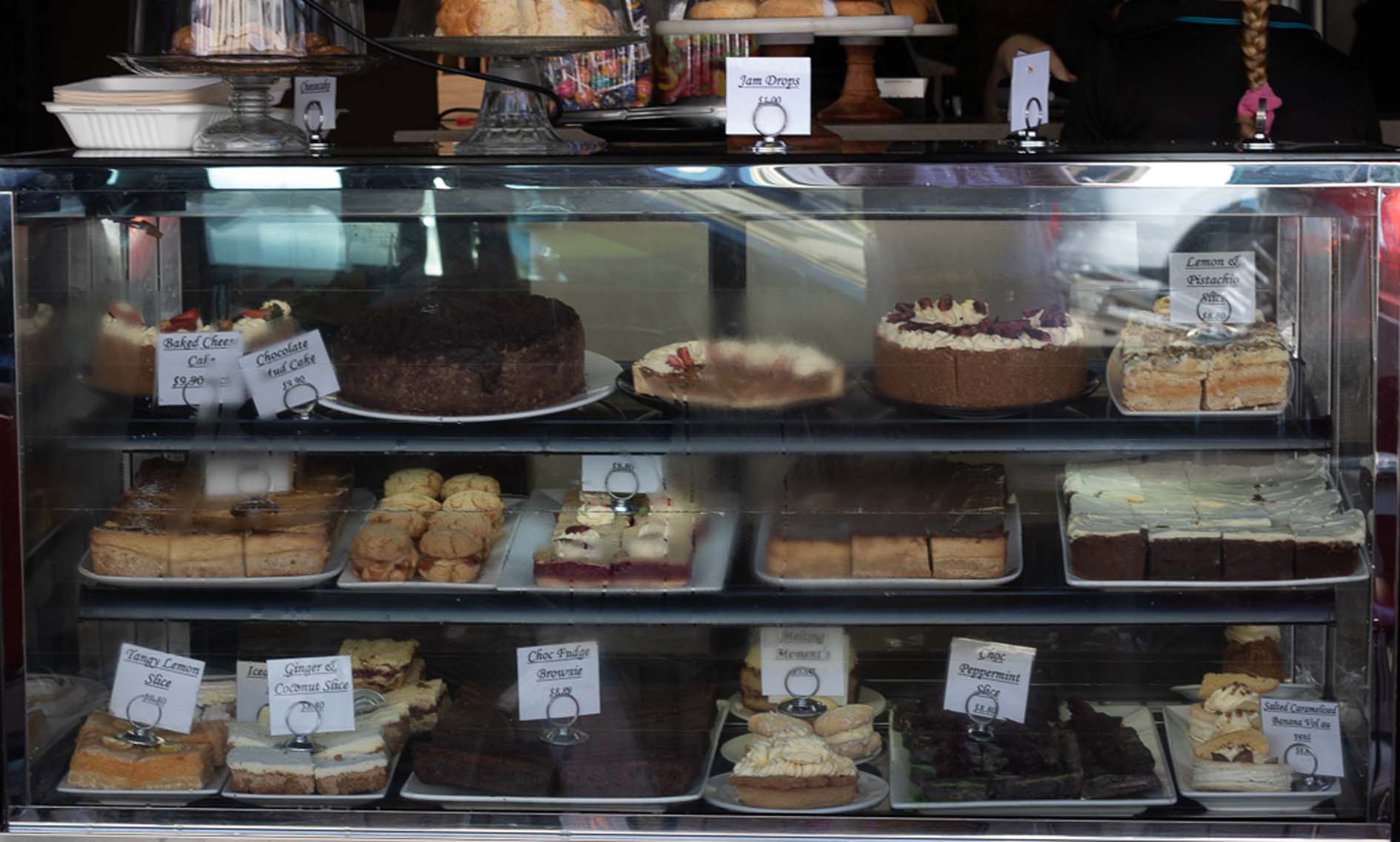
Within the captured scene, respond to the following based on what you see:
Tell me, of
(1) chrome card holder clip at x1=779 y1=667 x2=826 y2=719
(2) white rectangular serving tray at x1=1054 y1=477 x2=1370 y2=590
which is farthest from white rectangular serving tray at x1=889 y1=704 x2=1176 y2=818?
(2) white rectangular serving tray at x1=1054 y1=477 x2=1370 y2=590

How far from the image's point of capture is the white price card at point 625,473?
8.69 feet

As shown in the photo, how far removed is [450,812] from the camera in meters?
2.56

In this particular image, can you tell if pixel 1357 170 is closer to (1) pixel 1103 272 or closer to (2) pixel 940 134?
(1) pixel 1103 272

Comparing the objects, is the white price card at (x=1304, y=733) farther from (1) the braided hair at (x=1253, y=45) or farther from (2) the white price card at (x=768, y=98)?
(2) the white price card at (x=768, y=98)

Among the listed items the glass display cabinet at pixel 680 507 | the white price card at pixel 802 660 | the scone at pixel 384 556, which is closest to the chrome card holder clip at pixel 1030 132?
the glass display cabinet at pixel 680 507

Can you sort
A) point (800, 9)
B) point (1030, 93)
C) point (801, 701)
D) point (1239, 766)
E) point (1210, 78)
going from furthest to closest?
1. point (1210, 78)
2. point (800, 9)
3. point (801, 701)
4. point (1239, 766)
5. point (1030, 93)

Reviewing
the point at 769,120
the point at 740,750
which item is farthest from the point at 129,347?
the point at 740,750

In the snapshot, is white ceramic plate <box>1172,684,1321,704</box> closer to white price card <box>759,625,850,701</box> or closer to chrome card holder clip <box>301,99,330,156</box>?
white price card <box>759,625,850,701</box>

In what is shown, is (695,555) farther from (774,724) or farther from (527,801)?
(527,801)

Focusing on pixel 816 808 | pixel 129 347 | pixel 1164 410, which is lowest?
pixel 816 808

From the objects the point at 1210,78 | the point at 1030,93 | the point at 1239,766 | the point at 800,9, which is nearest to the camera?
the point at 1030,93

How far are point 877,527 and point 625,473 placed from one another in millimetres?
451

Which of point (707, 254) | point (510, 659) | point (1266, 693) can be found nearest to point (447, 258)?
point (707, 254)

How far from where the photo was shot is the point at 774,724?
2.72 m
